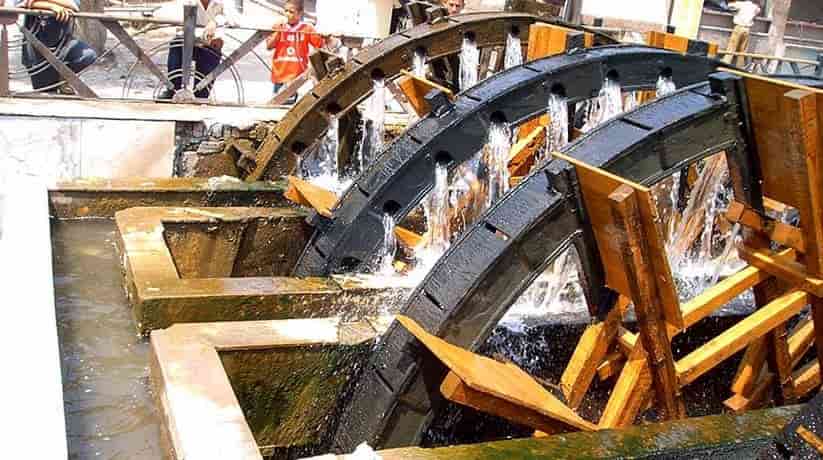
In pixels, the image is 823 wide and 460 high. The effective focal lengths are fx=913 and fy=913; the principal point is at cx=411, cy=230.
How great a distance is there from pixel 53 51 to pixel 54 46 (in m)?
0.09

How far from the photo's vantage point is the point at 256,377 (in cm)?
427

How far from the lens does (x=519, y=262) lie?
4250 mm

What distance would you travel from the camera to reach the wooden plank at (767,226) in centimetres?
504

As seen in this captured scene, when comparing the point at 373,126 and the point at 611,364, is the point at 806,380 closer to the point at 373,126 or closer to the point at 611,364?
the point at 611,364

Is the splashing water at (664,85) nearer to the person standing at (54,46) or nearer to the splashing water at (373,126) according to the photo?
the splashing water at (373,126)

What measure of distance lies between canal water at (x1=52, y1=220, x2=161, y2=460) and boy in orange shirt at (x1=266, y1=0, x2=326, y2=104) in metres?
3.49

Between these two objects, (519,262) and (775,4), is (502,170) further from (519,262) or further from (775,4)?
(775,4)

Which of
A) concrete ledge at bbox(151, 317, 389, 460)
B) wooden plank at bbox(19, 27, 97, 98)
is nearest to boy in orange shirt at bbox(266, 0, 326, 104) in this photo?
wooden plank at bbox(19, 27, 97, 98)

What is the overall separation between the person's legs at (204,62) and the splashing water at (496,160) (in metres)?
3.52

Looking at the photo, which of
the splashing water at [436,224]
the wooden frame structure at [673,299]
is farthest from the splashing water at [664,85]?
the splashing water at [436,224]

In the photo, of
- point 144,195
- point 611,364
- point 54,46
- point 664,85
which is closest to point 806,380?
point 611,364

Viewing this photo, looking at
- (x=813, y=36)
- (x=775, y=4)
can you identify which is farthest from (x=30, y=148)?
(x=813, y=36)

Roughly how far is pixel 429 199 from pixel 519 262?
1.57 m

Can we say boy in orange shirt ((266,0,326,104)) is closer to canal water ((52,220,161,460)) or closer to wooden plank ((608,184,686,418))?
canal water ((52,220,161,460))
